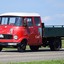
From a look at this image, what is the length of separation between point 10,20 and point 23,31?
4.12 ft

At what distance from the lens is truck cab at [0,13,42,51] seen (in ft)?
90.6

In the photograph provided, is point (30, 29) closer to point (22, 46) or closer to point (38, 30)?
point (38, 30)

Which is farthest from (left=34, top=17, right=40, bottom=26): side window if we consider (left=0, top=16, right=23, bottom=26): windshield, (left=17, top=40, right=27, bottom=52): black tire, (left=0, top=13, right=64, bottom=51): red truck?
(left=17, top=40, right=27, bottom=52): black tire

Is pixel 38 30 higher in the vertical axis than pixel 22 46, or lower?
higher

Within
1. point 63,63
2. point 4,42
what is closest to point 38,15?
point 4,42

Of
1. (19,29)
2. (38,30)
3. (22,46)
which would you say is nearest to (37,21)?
(38,30)

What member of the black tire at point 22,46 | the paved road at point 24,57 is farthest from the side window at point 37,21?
the paved road at point 24,57

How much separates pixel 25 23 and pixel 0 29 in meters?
1.77

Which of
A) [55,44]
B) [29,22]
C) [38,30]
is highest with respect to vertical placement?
[29,22]

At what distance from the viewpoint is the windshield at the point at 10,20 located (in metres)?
28.0

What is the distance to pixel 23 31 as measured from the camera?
2795 centimetres

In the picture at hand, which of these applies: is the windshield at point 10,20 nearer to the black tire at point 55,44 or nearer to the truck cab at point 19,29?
the truck cab at point 19,29

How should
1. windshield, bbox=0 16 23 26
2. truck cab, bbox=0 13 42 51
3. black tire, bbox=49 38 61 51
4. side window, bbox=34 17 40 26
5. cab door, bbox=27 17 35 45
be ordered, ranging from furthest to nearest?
black tire, bbox=49 38 61 51, side window, bbox=34 17 40 26, cab door, bbox=27 17 35 45, windshield, bbox=0 16 23 26, truck cab, bbox=0 13 42 51

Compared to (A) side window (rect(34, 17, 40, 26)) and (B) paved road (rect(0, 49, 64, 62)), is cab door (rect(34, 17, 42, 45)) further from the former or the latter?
(B) paved road (rect(0, 49, 64, 62))
